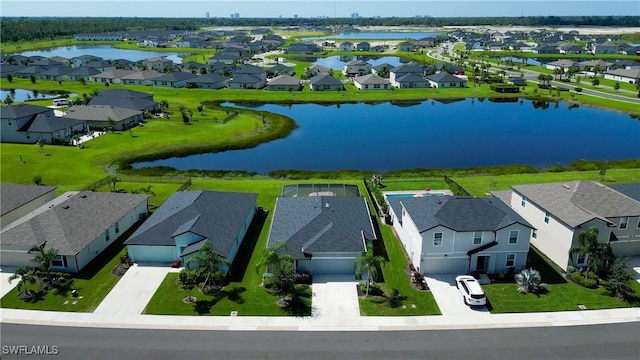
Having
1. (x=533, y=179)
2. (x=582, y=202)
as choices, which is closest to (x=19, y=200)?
(x=582, y=202)

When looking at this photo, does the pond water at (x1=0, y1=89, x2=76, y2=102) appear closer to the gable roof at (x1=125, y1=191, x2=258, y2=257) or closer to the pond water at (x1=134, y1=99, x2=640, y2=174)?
the pond water at (x1=134, y1=99, x2=640, y2=174)

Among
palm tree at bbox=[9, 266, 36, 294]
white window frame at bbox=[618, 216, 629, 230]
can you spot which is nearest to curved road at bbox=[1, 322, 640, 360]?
palm tree at bbox=[9, 266, 36, 294]

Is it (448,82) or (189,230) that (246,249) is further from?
(448,82)

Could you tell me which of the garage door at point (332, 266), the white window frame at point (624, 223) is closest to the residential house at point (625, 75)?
the white window frame at point (624, 223)

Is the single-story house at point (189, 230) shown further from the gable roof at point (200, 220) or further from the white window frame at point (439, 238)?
the white window frame at point (439, 238)

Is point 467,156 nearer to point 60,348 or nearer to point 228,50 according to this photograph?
point 60,348

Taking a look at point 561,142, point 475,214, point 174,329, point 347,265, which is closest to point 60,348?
point 174,329
